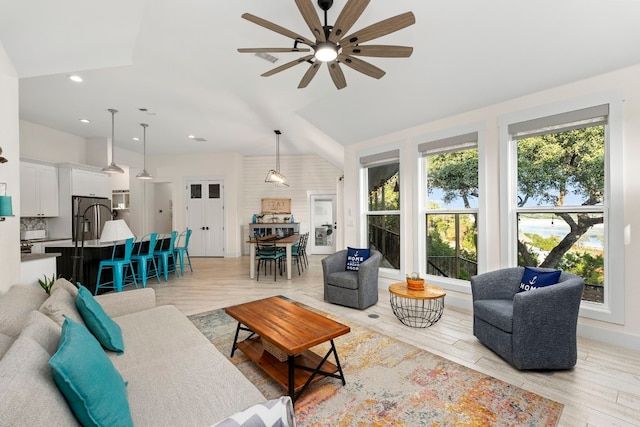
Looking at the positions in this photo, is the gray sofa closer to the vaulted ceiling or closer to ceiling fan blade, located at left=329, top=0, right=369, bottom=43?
ceiling fan blade, located at left=329, top=0, right=369, bottom=43

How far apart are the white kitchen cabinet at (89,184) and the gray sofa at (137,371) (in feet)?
16.9

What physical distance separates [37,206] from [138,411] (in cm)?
635

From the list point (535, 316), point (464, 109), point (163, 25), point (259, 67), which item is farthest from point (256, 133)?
point (535, 316)

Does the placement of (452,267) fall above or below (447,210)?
below

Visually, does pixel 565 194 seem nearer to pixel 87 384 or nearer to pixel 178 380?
pixel 178 380

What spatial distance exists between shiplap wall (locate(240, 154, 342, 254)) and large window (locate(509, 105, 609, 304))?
590 cm

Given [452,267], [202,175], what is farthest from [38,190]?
[452,267]

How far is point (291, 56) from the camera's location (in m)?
3.30

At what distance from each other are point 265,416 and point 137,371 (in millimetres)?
1023

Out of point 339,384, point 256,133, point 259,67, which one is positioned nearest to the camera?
point 339,384

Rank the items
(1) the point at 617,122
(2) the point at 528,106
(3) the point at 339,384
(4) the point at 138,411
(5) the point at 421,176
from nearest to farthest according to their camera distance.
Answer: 1. (4) the point at 138,411
2. (3) the point at 339,384
3. (1) the point at 617,122
4. (2) the point at 528,106
5. (5) the point at 421,176

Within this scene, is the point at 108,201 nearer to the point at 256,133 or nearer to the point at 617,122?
the point at 256,133

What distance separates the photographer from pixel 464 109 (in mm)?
3752

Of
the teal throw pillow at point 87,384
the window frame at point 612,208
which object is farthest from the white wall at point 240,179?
the teal throw pillow at point 87,384
